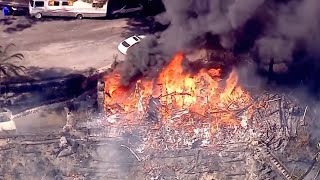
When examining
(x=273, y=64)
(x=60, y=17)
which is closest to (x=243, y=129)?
(x=273, y=64)

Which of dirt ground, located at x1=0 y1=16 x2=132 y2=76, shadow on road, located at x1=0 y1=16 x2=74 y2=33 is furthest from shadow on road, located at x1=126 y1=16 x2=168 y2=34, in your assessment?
shadow on road, located at x1=0 y1=16 x2=74 y2=33

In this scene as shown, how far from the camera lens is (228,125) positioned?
1214 inches

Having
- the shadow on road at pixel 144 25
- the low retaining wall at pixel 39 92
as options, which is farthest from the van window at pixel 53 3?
the low retaining wall at pixel 39 92

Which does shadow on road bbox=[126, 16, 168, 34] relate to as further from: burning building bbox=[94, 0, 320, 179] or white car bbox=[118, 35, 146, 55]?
burning building bbox=[94, 0, 320, 179]

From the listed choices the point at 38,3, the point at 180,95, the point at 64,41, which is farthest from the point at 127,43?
the point at 38,3

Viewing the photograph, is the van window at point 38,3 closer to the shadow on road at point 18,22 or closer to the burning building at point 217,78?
the shadow on road at point 18,22

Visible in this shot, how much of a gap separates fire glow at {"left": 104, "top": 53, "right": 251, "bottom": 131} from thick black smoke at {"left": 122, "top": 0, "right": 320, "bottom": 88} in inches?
30.0

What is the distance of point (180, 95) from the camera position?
32250 millimetres

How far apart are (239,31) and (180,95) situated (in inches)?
176

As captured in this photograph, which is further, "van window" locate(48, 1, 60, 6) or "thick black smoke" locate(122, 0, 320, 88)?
"van window" locate(48, 1, 60, 6)

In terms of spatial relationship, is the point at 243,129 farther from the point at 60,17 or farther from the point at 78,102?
the point at 60,17

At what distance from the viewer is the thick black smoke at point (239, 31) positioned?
30438 mm

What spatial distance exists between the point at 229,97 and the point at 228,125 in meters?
2.11

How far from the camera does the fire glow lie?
31406mm
